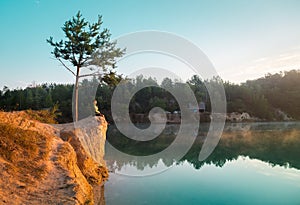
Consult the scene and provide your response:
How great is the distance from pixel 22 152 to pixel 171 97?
1474 inches

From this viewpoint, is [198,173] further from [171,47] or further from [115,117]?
[115,117]

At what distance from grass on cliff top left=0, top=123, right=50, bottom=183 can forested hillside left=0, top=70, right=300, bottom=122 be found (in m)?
24.7

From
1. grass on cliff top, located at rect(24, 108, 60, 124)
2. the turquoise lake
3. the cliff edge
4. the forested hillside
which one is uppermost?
the forested hillside

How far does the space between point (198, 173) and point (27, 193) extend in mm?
7216

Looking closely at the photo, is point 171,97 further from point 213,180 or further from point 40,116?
point 213,180

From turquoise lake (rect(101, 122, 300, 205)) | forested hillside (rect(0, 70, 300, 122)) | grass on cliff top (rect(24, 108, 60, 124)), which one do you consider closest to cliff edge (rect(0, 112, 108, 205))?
turquoise lake (rect(101, 122, 300, 205))

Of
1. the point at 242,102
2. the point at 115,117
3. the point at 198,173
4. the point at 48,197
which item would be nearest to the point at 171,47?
the point at 198,173

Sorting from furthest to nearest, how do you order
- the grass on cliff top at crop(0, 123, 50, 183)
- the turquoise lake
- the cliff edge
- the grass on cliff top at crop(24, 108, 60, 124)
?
the grass on cliff top at crop(24, 108, 60, 124)
the turquoise lake
the grass on cliff top at crop(0, 123, 50, 183)
the cliff edge

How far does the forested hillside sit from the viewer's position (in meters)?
34.3

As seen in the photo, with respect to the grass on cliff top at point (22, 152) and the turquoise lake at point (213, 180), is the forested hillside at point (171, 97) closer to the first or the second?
the turquoise lake at point (213, 180)

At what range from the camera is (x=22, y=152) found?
5.64 m

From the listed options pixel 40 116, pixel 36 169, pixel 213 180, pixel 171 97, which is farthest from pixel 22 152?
pixel 171 97

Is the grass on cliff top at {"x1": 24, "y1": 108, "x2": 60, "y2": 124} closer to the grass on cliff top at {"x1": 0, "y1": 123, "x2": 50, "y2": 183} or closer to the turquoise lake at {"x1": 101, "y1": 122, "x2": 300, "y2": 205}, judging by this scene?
the turquoise lake at {"x1": 101, "y1": 122, "x2": 300, "y2": 205}

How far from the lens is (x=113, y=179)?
8.66 meters
